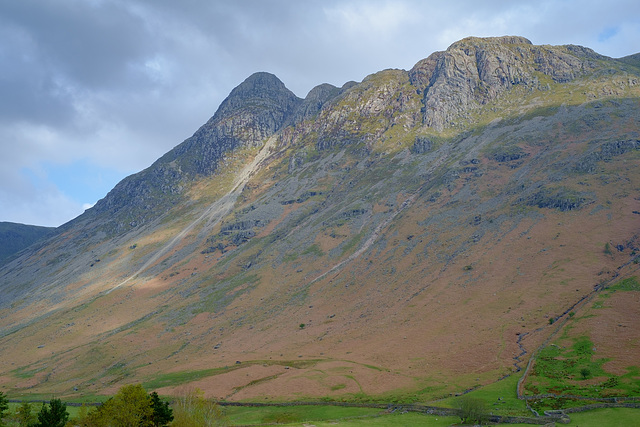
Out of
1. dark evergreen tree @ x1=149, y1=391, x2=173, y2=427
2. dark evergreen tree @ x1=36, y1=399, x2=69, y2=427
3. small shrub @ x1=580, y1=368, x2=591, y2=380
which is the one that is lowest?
small shrub @ x1=580, y1=368, x2=591, y2=380

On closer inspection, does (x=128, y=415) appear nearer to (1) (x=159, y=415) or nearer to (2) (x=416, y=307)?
(1) (x=159, y=415)

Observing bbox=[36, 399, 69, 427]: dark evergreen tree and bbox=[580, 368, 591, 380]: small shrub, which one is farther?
bbox=[580, 368, 591, 380]: small shrub

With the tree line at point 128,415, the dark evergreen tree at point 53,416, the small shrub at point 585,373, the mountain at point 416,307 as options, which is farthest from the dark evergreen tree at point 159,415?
the small shrub at point 585,373

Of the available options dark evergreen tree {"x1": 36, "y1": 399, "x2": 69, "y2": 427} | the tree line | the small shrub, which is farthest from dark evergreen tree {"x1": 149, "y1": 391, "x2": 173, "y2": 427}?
the small shrub

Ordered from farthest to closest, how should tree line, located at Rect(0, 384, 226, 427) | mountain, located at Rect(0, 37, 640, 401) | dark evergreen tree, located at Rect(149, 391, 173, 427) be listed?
mountain, located at Rect(0, 37, 640, 401)
dark evergreen tree, located at Rect(149, 391, 173, 427)
tree line, located at Rect(0, 384, 226, 427)

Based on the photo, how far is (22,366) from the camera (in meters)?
146

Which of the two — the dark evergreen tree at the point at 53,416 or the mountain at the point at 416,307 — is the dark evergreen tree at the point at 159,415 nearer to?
the dark evergreen tree at the point at 53,416

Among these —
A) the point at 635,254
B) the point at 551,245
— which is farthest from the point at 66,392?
the point at 635,254

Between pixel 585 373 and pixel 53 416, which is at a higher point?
pixel 53 416

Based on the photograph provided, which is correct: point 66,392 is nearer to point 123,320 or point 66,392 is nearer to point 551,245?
point 123,320

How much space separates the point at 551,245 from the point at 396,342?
201ft

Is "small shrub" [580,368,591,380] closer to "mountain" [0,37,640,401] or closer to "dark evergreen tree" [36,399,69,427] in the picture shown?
"mountain" [0,37,640,401]

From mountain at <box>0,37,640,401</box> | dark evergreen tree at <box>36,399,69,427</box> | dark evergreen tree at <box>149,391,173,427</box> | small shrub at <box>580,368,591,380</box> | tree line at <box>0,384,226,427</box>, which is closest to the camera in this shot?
dark evergreen tree at <box>36,399,69,427</box>

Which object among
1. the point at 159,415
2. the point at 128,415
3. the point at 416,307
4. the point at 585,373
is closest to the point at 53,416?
the point at 128,415
